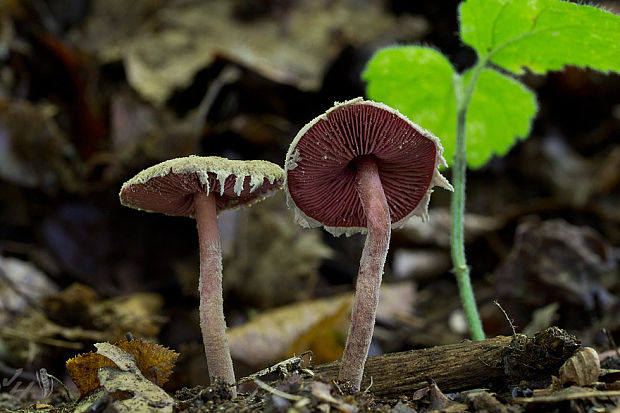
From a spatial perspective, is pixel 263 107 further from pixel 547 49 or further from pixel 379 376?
pixel 379 376

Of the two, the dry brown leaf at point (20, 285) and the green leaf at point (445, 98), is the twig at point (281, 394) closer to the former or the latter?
the green leaf at point (445, 98)

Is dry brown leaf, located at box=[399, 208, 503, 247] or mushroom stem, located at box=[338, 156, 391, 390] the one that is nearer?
mushroom stem, located at box=[338, 156, 391, 390]

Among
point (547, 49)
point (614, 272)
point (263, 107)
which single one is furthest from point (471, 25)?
point (263, 107)

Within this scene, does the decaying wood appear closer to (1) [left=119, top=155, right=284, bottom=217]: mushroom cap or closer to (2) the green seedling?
(2) the green seedling

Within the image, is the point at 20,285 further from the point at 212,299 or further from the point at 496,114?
the point at 496,114

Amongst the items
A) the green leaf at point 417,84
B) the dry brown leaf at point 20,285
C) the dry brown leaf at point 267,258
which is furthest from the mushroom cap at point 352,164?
the dry brown leaf at point 20,285

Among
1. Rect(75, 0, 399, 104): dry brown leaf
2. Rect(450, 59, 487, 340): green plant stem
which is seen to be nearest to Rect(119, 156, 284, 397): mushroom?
Rect(450, 59, 487, 340): green plant stem

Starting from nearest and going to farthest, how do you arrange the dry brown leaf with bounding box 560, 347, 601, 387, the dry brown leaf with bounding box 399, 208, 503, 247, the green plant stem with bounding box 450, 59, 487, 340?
1. the dry brown leaf with bounding box 560, 347, 601, 387
2. the green plant stem with bounding box 450, 59, 487, 340
3. the dry brown leaf with bounding box 399, 208, 503, 247
